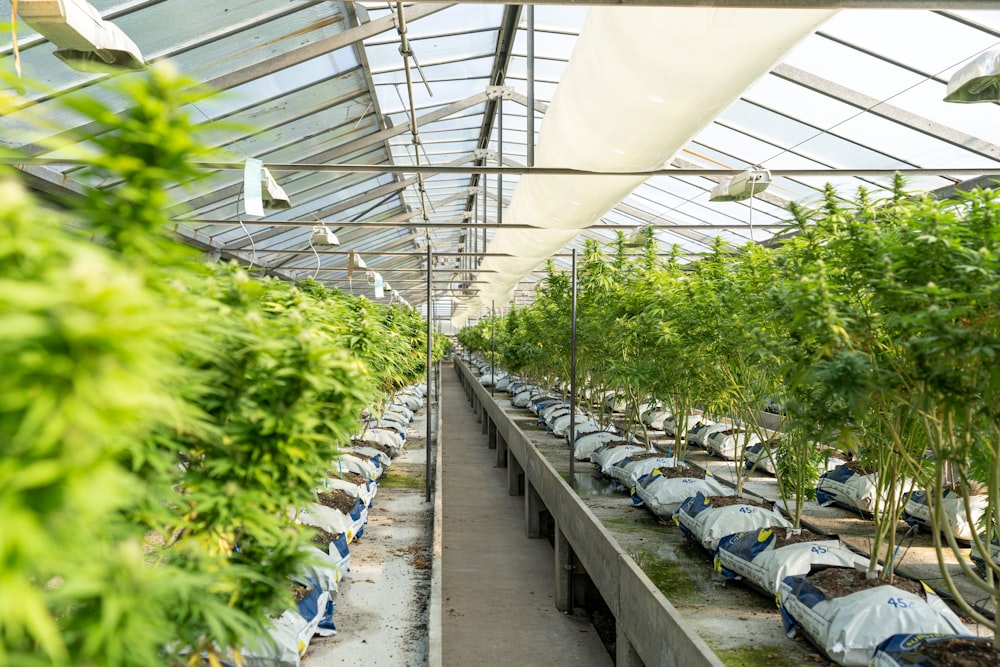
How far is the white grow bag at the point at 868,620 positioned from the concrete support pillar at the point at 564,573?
354cm

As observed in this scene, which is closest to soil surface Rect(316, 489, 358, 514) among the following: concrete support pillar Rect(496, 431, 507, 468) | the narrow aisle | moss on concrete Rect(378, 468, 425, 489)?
the narrow aisle

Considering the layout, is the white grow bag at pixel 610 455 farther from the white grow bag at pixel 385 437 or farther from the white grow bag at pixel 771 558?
the white grow bag at pixel 771 558

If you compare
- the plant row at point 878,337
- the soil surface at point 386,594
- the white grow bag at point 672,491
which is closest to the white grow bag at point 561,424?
the soil surface at point 386,594

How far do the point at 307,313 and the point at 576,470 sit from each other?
650 centimetres

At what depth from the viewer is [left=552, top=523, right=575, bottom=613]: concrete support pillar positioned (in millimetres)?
7141

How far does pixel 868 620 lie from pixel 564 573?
13.2 ft

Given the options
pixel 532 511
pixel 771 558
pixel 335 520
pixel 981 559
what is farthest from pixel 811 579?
pixel 532 511

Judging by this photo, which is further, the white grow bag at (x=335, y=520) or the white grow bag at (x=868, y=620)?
the white grow bag at (x=335, y=520)

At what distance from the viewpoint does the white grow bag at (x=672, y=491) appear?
247 inches

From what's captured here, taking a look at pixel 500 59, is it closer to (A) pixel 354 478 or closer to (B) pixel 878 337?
(A) pixel 354 478

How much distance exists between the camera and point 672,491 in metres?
6.34

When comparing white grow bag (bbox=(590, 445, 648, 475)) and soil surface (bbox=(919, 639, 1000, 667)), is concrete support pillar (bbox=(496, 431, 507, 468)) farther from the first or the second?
soil surface (bbox=(919, 639, 1000, 667))

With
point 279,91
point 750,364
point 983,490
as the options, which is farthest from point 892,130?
point 279,91

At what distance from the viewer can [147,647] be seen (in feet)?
4.18
